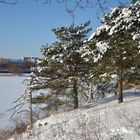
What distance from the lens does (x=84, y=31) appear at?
31453mm

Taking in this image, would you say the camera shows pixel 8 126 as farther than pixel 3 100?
No

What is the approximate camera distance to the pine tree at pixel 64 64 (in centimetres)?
3156

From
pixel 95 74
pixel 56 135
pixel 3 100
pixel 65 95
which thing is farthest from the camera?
pixel 3 100

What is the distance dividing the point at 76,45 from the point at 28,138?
21.4 m

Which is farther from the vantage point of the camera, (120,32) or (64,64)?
(64,64)

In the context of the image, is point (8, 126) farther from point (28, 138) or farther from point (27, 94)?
point (28, 138)

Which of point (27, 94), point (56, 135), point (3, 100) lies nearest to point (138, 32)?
point (56, 135)

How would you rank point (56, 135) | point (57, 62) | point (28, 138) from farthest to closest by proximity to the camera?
point (57, 62) < point (28, 138) < point (56, 135)

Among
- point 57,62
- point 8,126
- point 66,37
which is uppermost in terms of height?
point 66,37

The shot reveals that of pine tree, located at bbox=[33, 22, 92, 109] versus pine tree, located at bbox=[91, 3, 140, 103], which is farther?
pine tree, located at bbox=[33, 22, 92, 109]

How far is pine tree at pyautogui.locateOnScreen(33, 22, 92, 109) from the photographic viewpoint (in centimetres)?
3156

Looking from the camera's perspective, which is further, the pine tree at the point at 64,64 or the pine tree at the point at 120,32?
the pine tree at the point at 64,64

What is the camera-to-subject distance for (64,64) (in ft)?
106

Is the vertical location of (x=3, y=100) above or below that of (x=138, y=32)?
below
